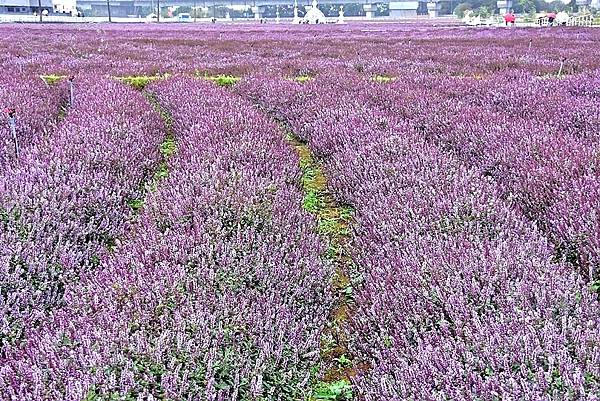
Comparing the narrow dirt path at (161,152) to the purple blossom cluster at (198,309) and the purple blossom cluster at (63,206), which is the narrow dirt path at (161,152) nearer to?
the purple blossom cluster at (63,206)

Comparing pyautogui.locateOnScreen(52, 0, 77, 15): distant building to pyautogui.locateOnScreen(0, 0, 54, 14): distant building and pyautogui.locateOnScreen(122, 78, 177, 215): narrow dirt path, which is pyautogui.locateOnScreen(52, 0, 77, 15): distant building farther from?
pyautogui.locateOnScreen(122, 78, 177, 215): narrow dirt path

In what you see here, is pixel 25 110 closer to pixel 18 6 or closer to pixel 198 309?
pixel 198 309

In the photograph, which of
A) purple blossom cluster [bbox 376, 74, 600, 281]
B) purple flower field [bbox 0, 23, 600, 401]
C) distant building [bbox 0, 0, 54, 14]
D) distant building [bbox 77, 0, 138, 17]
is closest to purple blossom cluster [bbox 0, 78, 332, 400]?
purple flower field [bbox 0, 23, 600, 401]

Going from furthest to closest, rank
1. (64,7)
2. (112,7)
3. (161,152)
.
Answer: (112,7), (64,7), (161,152)

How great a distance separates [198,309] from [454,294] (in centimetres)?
92

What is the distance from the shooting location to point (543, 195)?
3.85m

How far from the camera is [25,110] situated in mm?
6703

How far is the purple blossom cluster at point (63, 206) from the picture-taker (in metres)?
2.60

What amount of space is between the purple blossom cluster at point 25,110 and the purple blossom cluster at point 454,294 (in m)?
2.98

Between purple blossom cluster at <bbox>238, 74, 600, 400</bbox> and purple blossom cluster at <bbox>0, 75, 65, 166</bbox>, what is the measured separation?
9.78 feet

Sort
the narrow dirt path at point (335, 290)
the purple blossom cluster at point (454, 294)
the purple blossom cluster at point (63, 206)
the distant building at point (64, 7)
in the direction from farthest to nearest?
the distant building at point (64, 7) → the purple blossom cluster at point (63, 206) → the narrow dirt path at point (335, 290) → the purple blossom cluster at point (454, 294)

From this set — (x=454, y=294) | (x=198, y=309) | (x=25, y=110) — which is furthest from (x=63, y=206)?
(x=25, y=110)

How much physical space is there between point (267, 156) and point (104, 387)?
2.91 meters

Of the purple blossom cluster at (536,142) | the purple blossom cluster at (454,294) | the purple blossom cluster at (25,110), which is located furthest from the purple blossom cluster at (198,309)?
the purple blossom cluster at (25,110)
